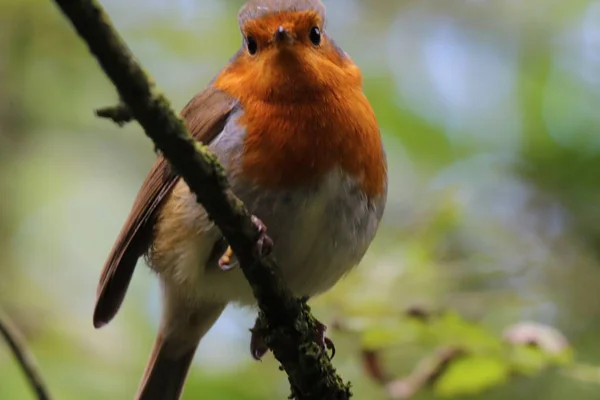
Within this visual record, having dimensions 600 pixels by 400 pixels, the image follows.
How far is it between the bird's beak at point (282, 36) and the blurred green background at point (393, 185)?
102 cm

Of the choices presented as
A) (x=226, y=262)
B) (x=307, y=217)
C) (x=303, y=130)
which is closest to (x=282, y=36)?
(x=303, y=130)

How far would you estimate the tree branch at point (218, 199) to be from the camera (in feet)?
4.54

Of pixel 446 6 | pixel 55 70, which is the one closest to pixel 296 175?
pixel 55 70

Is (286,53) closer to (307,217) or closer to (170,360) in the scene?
(307,217)

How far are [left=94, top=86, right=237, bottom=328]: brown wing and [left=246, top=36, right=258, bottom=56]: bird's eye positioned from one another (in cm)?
16

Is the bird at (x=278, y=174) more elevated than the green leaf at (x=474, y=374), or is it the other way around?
the bird at (x=278, y=174)

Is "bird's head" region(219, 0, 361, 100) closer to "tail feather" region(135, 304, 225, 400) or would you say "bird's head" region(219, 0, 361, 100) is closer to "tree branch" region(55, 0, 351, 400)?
"tree branch" region(55, 0, 351, 400)

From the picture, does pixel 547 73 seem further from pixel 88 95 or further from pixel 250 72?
pixel 88 95

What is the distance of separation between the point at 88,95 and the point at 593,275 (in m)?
2.91

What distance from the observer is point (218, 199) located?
1.77 m

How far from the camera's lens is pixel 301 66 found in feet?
8.72

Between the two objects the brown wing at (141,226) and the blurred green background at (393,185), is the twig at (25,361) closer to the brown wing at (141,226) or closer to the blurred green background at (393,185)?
the brown wing at (141,226)

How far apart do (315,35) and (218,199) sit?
118 centimetres

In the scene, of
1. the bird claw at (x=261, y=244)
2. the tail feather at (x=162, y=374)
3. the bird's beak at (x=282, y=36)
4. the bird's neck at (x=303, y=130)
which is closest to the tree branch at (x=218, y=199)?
the bird claw at (x=261, y=244)
